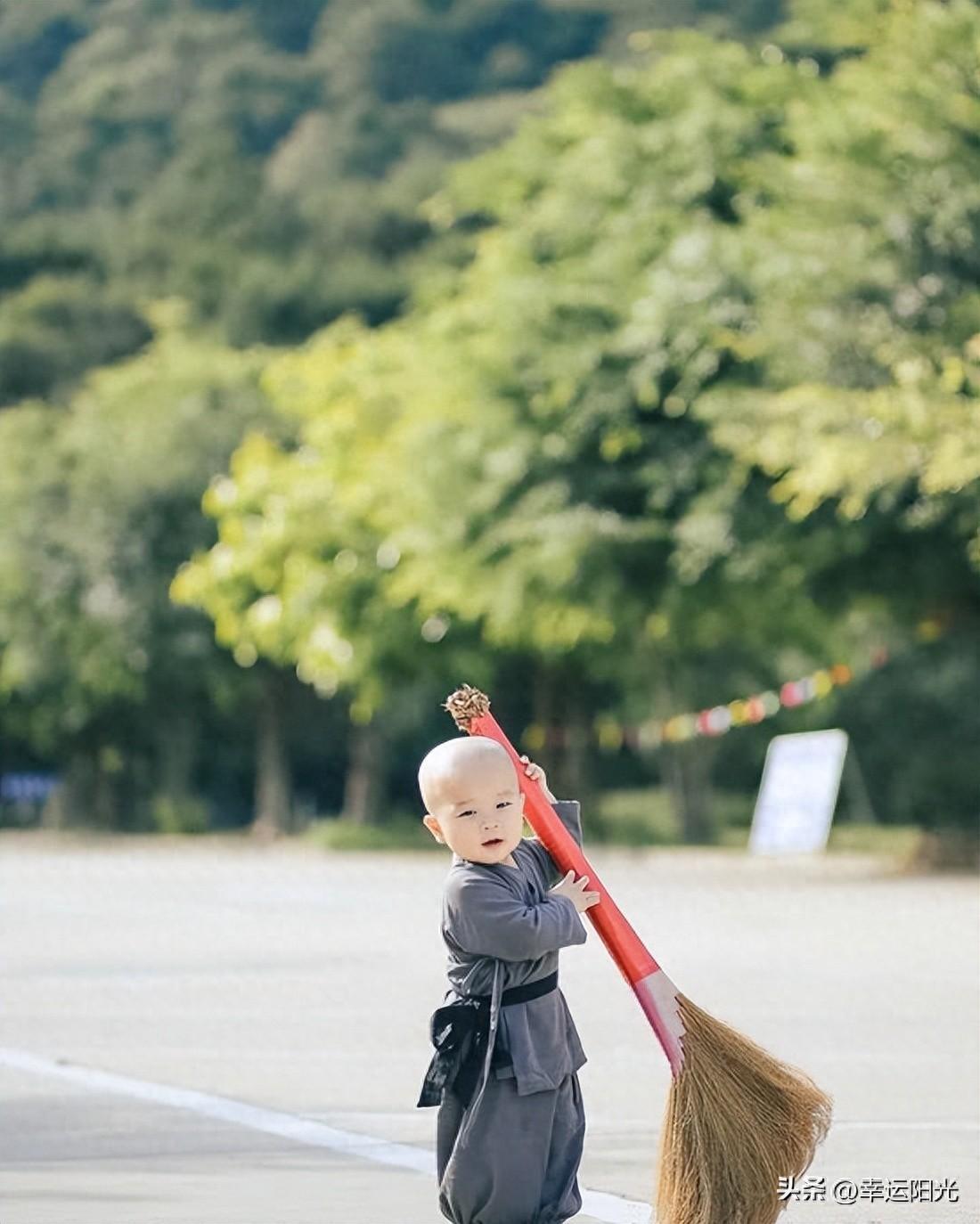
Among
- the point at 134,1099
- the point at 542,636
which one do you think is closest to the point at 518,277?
the point at 542,636

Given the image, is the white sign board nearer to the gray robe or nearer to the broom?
the broom

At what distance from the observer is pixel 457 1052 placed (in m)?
7.10

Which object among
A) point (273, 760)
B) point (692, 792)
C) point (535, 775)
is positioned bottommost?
point (535, 775)

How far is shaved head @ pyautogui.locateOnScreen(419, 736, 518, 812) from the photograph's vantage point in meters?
7.16

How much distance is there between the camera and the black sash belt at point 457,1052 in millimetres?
7090

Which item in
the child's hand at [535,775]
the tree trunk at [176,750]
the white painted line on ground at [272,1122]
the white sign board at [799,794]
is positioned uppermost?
the tree trunk at [176,750]

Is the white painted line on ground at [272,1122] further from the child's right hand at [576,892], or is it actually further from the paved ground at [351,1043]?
the child's right hand at [576,892]

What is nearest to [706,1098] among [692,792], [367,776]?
[692,792]

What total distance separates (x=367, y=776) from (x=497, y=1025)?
48756 mm

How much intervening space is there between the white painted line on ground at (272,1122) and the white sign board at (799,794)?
887 inches

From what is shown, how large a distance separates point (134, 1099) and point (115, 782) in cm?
5462

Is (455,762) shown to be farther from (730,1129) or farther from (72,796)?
(72,796)

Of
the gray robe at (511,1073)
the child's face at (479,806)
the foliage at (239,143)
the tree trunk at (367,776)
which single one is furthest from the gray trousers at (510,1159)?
the foliage at (239,143)

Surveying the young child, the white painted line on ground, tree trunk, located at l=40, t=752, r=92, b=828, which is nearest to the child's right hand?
the young child
